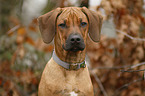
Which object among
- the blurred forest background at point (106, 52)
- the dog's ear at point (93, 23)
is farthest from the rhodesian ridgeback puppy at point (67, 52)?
the blurred forest background at point (106, 52)

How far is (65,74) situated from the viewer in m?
2.54

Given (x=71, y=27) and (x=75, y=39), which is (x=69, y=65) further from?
(x=71, y=27)

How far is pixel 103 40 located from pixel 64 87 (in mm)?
2527

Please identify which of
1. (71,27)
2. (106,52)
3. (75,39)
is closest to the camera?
(75,39)

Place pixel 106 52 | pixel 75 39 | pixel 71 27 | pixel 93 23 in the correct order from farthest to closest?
pixel 106 52
pixel 93 23
pixel 71 27
pixel 75 39

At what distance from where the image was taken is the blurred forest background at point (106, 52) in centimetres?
435

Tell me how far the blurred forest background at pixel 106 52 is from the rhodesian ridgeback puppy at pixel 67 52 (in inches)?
56.9

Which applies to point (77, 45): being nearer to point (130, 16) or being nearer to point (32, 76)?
point (130, 16)

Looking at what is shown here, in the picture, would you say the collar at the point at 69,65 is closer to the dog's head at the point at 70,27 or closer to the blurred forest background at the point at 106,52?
the dog's head at the point at 70,27

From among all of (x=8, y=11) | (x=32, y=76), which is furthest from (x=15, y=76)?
(x=8, y=11)

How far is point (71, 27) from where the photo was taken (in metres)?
2.48

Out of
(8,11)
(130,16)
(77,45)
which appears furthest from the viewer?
(8,11)

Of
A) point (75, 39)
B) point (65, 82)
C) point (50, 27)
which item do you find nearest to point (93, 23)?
point (75, 39)

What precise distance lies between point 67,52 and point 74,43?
26 cm
